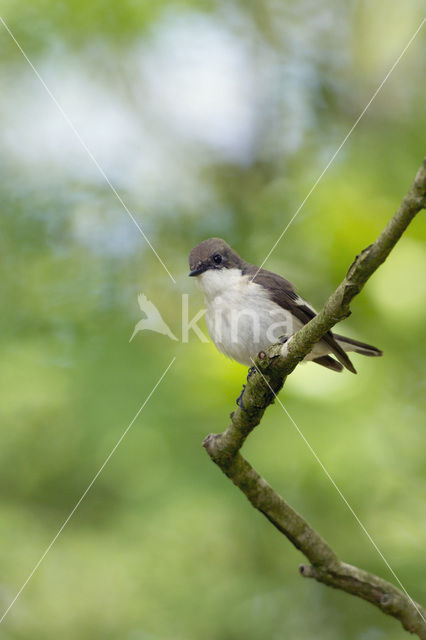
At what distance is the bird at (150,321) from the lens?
4.11 m

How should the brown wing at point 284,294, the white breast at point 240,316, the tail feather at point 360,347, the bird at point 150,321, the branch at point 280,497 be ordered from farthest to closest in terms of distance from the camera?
the bird at point 150,321
the brown wing at point 284,294
the white breast at point 240,316
the tail feather at point 360,347
the branch at point 280,497

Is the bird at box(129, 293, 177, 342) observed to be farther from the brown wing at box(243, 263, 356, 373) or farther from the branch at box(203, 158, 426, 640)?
the branch at box(203, 158, 426, 640)

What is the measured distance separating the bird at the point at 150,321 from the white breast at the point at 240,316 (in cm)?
28

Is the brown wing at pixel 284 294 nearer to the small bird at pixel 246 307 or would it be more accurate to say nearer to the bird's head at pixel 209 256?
the small bird at pixel 246 307

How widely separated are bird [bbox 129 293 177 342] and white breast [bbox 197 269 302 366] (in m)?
0.28

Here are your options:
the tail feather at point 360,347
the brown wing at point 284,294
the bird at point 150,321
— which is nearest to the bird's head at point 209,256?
the brown wing at point 284,294

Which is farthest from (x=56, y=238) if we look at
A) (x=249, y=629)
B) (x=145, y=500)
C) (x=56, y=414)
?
(x=249, y=629)

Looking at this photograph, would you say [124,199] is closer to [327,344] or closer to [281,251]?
[281,251]

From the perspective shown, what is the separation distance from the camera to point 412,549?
3414 mm

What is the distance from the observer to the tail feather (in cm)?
351

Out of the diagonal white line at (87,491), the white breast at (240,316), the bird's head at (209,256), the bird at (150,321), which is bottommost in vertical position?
the diagonal white line at (87,491)

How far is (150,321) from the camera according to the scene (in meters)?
4.27

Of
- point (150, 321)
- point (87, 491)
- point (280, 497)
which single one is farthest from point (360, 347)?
point (87, 491)

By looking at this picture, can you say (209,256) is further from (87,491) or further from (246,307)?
(87,491)
